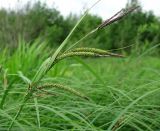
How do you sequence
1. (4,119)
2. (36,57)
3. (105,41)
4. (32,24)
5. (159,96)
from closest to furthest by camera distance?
(4,119), (159,96), (36,57), (32,24), (105,41)

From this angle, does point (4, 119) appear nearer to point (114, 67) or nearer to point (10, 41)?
point (114, 67)

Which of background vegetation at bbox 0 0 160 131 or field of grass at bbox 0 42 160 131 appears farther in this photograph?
background vegetation at bbox 0 0 160 131

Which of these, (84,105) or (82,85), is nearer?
(84,105)

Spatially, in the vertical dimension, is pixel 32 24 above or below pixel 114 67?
above

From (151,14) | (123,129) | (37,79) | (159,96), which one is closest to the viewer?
(37,79)

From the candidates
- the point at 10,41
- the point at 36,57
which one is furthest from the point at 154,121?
the point at 10,41

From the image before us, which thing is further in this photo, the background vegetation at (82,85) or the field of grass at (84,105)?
the background vegetation at (82,85)

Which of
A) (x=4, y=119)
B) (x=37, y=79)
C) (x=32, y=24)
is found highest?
(x=32, y=24)

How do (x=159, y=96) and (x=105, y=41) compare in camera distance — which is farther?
(x=105, y=41)
